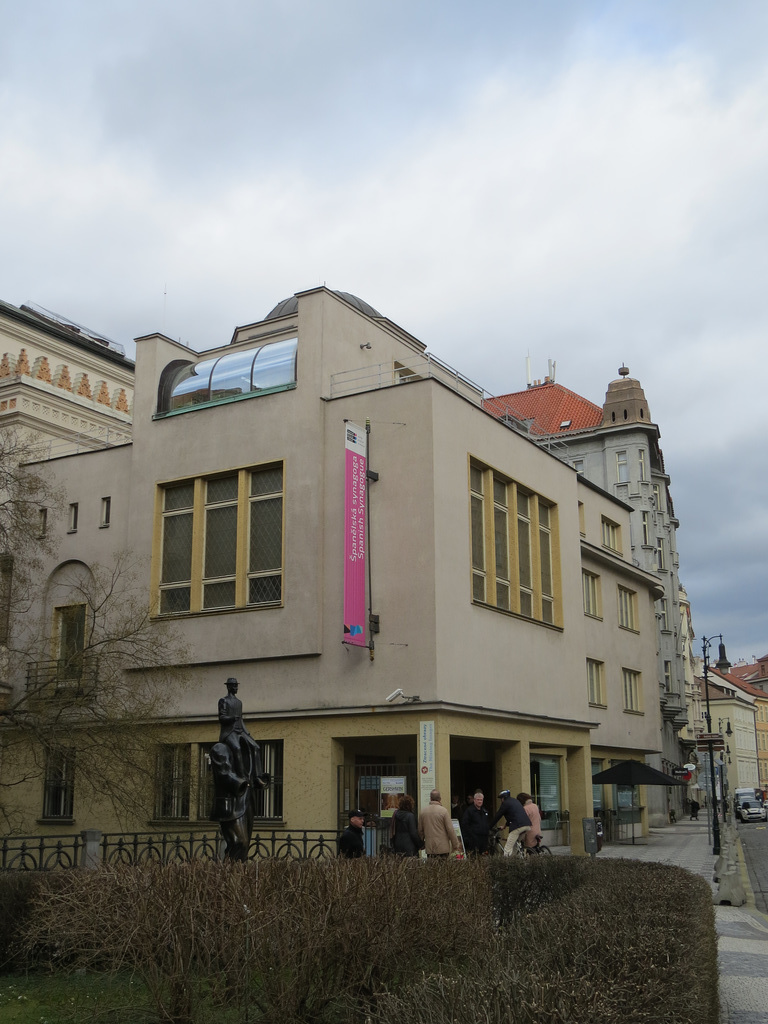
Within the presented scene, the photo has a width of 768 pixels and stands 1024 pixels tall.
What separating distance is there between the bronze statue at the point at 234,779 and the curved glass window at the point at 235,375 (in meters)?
14.5

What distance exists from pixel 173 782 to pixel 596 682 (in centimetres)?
2024

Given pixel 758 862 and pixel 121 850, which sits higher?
pixel 121 850

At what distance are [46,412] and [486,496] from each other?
17.3 metres

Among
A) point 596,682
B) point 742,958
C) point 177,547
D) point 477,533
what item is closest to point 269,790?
point 177,547

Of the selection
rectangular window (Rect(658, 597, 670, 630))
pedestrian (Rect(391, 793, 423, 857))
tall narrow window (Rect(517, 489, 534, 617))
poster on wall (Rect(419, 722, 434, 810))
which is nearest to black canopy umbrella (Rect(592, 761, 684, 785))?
tall narrow window (Rect(517, 489, 534, 617))

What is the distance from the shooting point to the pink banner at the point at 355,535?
23.2 meters

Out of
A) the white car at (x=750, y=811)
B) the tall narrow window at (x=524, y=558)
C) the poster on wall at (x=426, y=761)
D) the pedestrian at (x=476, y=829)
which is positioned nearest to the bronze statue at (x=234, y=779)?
the pedestrian at (x=476, y=829)

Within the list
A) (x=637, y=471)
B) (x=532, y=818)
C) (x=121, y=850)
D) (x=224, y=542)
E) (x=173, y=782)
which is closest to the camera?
(x=121, y=850)

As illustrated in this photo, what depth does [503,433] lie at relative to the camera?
91.4ft

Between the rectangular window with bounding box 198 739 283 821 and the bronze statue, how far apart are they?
37.0 ft

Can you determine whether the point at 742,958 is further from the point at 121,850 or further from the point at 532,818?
the point at 532,818

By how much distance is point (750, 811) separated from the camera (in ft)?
233

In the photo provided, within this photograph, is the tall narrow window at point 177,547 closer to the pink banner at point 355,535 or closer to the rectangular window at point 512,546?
the pink banner at point 355,535

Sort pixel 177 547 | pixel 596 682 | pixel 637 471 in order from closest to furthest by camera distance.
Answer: pixel 177 547, pixel 596 682, pixel 637 471
